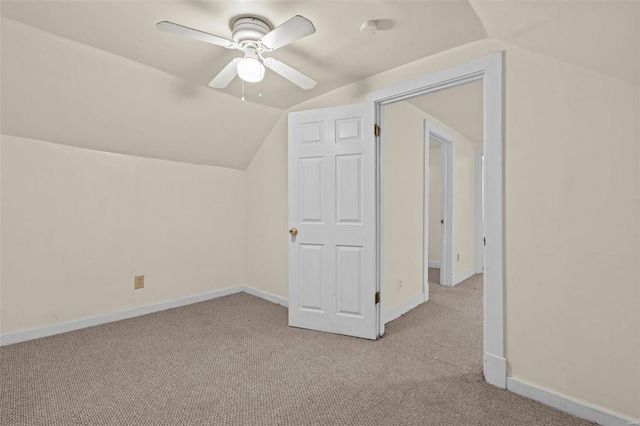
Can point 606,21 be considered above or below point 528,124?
above

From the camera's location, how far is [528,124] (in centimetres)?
192

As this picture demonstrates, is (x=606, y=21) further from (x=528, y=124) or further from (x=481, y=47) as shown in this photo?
(x=481, y=47)

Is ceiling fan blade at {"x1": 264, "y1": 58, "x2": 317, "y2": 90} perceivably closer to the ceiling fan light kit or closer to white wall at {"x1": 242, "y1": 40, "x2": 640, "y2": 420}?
the ceiling fan light kit

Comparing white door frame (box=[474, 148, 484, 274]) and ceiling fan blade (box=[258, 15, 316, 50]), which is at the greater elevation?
ceiling fan blade (box=[258, 15, 316, 50])

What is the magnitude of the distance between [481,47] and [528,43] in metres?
0.38

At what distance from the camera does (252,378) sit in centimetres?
210

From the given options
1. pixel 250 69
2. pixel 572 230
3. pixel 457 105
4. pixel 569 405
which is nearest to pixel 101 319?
pixel 250 69

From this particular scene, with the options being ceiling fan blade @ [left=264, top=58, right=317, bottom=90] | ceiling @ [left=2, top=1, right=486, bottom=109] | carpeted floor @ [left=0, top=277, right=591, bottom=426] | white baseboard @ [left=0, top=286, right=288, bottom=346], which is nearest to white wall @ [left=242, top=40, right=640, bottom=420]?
carpeted floor @ [left=0, top=277, right=591, bottom=426]

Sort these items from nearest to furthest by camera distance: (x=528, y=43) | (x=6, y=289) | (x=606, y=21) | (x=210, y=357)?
(x=606, y=21)
(x=528, y=43)
(x=210, y=357)
(x=6, y=289)

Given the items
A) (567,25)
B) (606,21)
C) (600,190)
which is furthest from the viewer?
(600,190)

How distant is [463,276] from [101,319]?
4.59 metres


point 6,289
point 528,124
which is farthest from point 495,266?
point 6,289

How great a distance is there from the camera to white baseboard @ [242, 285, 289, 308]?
3648mm

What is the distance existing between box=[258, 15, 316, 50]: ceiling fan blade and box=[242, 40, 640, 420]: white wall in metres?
1.23
